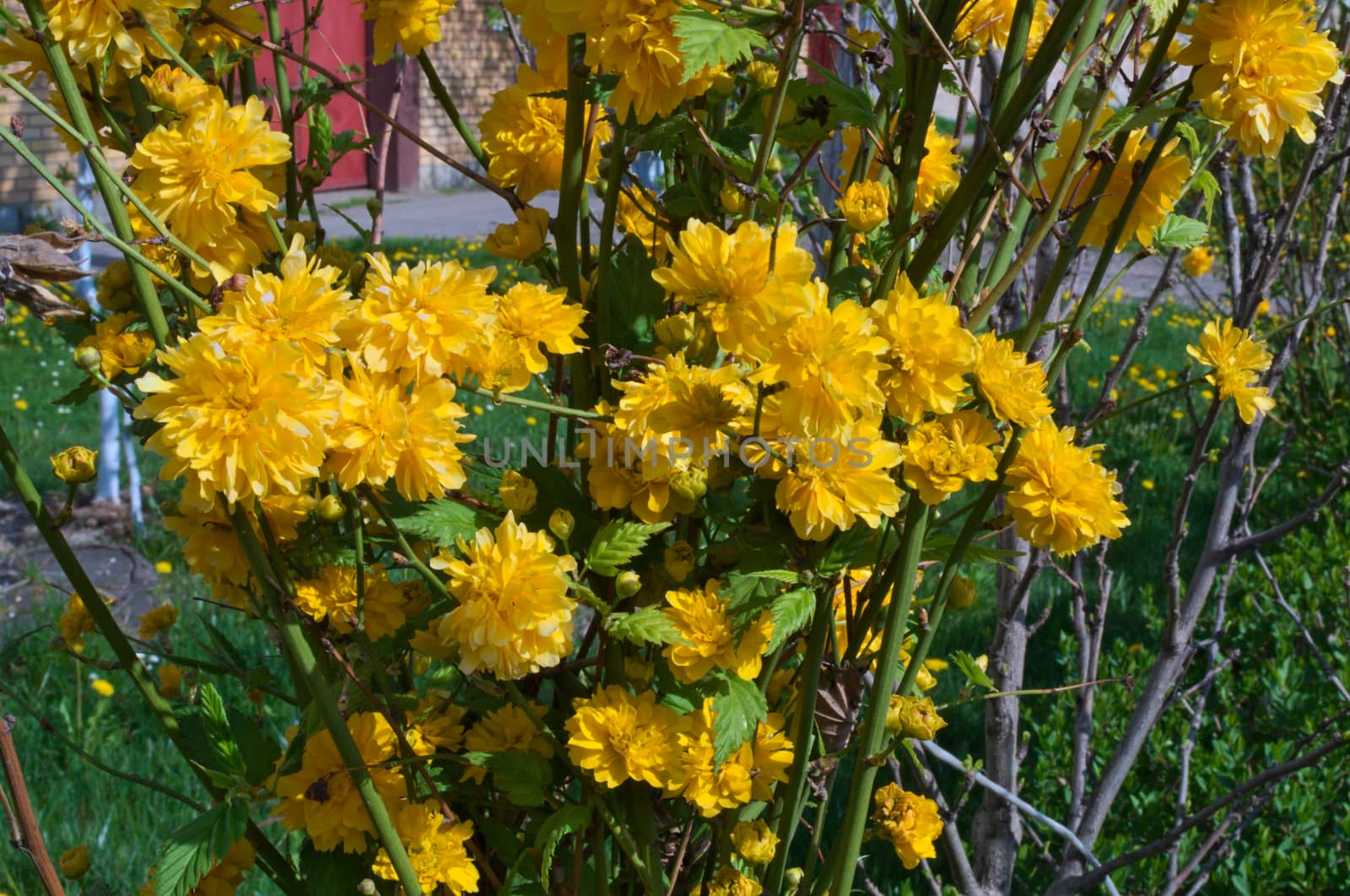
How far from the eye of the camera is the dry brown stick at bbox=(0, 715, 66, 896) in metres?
0.93

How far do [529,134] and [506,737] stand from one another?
56 centimetres

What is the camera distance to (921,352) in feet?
2.69

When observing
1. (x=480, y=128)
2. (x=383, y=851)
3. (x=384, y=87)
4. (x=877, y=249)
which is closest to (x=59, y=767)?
(x=383, y=851)

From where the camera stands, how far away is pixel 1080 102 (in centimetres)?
101

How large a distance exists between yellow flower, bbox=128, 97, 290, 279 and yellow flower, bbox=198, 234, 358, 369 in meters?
0.10

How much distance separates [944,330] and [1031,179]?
0.30 metres

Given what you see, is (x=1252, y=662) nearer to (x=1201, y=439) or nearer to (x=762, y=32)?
(x=1201, y=439)

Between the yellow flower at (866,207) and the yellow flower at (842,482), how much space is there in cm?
22

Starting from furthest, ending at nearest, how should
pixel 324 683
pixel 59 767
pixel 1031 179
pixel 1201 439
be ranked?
pixel 59 767 → pixel 1201 439 → pixel 1031 179 → pixel 324 683

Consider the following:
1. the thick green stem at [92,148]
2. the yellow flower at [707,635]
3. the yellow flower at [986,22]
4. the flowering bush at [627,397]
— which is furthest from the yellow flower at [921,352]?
the thick green stem at [92,148]

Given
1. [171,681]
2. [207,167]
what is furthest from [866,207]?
[171,681]

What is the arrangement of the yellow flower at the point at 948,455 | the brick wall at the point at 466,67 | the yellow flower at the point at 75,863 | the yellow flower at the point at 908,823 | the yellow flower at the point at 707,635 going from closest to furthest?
the yellow flower at the point at 948,455 → the yellow flower at the point at 707,635 → the yellow flower at the point at 908,823 → the yellow flower at the point at 75,863 → the brick wall at the point at 466,67

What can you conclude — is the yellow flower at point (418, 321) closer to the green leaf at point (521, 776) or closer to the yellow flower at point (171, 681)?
the green leaf at point (521, 776)

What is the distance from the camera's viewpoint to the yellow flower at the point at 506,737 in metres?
1.08
